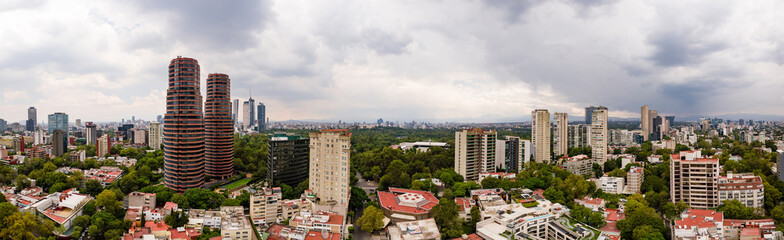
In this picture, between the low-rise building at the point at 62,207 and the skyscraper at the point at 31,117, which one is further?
the skyscraper at the point at 31,117

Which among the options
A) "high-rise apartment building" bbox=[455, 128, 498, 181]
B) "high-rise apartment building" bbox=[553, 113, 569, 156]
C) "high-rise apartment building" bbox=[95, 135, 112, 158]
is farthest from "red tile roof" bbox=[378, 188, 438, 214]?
"high-rise apartment building" bbox=[95, 135, 112, 158]

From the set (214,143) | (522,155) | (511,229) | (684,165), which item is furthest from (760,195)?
(214,143)

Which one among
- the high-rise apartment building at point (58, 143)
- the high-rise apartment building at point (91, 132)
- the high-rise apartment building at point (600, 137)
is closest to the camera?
the high-rise apartment building at point (600, 137)

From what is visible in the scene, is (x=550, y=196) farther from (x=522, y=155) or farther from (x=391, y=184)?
(x=522, y=155)

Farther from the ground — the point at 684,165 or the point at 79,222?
the point at 684,165

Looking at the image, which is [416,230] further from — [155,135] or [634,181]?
[155,135]

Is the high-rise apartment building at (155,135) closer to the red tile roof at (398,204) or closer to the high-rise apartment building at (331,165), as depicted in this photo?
the high-rise apartment building at (331,165)

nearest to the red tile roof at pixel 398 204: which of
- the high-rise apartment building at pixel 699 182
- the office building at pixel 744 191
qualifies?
the high-rise apartment building at pixel 699 182
